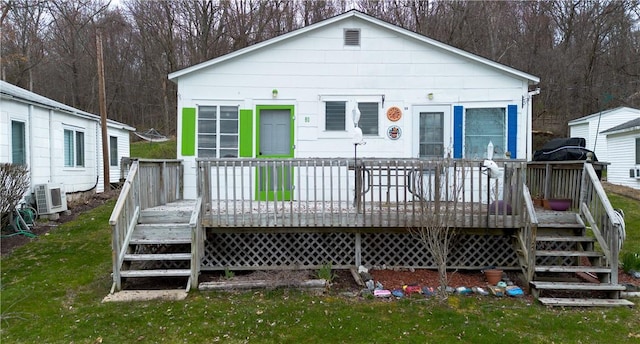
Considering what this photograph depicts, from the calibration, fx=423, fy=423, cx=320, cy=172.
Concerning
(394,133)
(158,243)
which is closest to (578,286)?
(394,133)

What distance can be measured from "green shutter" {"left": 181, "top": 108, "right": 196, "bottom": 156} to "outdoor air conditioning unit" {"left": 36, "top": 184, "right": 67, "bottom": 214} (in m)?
4.07

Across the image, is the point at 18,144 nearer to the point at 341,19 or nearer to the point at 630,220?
the point at 341,19

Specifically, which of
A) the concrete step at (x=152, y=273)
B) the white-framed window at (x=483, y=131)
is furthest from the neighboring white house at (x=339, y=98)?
the concrete step at (x=152, y=273)

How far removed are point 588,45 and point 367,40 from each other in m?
21.9

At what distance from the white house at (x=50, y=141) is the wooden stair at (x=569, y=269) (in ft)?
33.4

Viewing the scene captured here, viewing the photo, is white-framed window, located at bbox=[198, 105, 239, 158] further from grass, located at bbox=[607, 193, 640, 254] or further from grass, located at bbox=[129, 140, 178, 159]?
grass, located at bbox=[129, 140, 178, 159]

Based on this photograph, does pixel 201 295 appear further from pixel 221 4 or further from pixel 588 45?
pixel 588 45

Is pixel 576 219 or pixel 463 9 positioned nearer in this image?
pixel 576 219

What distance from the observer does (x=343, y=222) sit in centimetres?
605

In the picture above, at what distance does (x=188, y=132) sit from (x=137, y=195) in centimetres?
220

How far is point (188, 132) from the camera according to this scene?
8023 millimetres

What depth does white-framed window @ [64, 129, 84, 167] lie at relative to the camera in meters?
12.0

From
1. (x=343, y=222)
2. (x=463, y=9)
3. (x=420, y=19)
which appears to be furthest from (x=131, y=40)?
(x=343, y=222)

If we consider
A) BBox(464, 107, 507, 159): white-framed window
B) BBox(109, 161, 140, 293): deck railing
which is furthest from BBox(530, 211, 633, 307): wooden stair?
BBox(109, 161, 140, 293): deck railing
